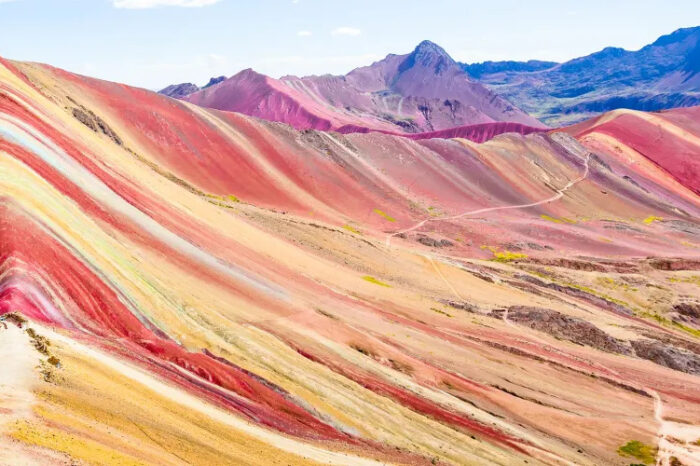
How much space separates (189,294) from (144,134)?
180 feet

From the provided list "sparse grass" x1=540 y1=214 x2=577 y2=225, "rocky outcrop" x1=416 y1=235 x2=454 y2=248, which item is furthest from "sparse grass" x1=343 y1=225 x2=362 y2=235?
"sparse grass" x1=540 y1=214 x2=577 y2=225

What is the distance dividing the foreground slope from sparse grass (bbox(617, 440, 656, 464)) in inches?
7.7

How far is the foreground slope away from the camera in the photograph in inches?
887

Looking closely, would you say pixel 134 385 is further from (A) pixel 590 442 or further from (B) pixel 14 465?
(A) pixel 590 442

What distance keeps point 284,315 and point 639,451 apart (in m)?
23.0

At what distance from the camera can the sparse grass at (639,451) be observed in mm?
37312

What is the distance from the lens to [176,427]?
69.2ft

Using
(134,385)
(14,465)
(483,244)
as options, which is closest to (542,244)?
(483,244)

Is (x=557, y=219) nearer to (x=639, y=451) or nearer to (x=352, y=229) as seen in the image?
(x=352, y=229)

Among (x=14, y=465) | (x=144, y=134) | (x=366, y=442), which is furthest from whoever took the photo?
(x=144, y=134)

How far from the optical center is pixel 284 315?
41312 millimetres

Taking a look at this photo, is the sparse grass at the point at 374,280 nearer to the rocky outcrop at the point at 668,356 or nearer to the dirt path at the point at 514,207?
the dirt path at the point at 514,207

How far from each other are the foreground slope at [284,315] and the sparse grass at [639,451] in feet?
0.64

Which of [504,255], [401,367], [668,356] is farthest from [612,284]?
[401,367]
